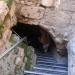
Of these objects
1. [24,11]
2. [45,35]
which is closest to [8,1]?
[24,11]

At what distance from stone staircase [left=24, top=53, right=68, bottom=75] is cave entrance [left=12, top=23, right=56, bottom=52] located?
671 mm

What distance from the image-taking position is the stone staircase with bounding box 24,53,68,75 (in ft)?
20.1

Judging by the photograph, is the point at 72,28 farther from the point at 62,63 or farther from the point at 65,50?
the point at 62,63

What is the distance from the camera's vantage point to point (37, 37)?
850 centimetres

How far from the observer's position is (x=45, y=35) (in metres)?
8.04

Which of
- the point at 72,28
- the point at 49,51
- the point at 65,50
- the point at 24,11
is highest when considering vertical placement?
the point at 24,11

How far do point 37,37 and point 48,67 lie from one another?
2.08m

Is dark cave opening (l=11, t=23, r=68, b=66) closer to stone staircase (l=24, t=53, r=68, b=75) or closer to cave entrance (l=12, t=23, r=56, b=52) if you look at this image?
cave entrance (l=12, t=23, r=56, b=52)

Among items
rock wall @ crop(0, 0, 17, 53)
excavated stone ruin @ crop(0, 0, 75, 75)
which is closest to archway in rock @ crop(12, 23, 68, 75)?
excavated stone ruin @ crop(0, 0, 75, 75)

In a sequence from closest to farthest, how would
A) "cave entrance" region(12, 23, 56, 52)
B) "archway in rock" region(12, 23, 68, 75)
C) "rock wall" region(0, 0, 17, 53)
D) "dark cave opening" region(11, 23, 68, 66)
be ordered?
"rock wall" region(0, 0, 17, 53) → "archway in rock" region(12, 23, 68, 75) → "dark cave opening" region(11, 23, 68, 66) → "cave entrance" region(12, 23, 56, 52)

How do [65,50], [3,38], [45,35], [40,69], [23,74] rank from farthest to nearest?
[45,35], [65,50], [40,69], [23,74], [3,38]

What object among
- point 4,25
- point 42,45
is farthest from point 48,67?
point 4,25

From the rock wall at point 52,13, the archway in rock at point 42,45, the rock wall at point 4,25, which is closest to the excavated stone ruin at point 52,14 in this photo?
the rock wall at point 52,13

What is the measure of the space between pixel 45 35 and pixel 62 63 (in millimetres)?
1415
